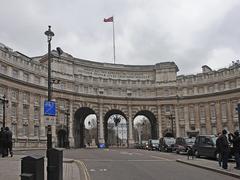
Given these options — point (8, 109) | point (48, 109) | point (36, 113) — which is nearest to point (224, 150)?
point (48, 109)

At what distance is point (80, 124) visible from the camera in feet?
250

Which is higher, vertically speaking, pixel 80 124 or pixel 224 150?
pixel 80 124

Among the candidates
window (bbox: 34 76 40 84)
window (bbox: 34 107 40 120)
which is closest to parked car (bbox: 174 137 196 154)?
window (bbox: 34 107 40 120)

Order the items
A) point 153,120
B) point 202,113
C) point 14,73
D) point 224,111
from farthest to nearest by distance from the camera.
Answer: point 153,120
point 202,113
point 224,111
point 14,73

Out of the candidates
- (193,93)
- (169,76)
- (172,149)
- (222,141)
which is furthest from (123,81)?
(222,141)

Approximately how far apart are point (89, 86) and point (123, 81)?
8089 mm

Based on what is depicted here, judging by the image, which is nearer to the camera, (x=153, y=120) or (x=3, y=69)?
(x=3, y=69)

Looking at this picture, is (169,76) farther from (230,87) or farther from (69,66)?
(69,66)

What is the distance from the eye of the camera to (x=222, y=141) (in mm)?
17859

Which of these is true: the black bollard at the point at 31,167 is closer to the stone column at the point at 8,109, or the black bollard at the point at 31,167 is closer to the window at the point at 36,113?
the stone column at the point at 8,109

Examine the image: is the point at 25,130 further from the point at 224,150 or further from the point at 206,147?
the point at 224,150

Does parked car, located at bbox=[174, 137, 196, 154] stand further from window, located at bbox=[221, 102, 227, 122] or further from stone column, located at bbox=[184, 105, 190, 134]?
stone column, located at bbox=[184, 105, 190, 134]

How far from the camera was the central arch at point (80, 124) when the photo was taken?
2785 inches

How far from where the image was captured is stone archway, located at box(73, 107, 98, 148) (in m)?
70.7
